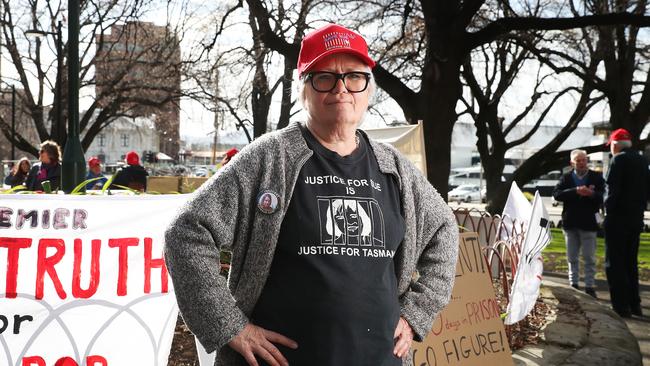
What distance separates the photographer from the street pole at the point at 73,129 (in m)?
8.08

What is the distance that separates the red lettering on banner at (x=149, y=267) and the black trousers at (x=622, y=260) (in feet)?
17.3

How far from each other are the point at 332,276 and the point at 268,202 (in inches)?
10.6

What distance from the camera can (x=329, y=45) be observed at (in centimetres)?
203

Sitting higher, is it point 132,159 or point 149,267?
point 132,159

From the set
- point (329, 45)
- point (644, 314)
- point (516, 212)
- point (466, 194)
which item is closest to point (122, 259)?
point (329, 45)

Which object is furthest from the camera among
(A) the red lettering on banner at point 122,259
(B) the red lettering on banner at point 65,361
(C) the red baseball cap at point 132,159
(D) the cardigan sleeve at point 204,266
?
(C) the red baseball cap at point 132,159

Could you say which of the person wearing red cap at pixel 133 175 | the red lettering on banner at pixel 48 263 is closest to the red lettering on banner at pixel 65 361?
the red lettering on banner at pixel 48 263

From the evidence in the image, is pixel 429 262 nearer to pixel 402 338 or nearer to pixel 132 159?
pixel 402 338

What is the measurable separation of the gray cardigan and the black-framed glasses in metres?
0.15

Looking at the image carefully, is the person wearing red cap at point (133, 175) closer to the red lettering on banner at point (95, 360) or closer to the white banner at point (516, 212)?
the white banner at point (516, 212)

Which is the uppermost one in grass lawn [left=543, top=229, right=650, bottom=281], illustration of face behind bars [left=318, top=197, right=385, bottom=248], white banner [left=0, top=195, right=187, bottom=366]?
illustration of face behind bars [left=318, top=197, right=385, bottom=248]

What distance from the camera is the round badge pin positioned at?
1890mm

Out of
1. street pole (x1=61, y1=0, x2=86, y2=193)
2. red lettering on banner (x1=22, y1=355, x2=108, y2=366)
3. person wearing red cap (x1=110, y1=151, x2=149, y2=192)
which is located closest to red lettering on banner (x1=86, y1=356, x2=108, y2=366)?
red lettering on banner (x1=22, y1=355, x2=108, y2=366)

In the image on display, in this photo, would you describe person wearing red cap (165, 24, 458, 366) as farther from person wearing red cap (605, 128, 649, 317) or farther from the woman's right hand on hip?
person wearing red cap (605, 128, 649, 317)
